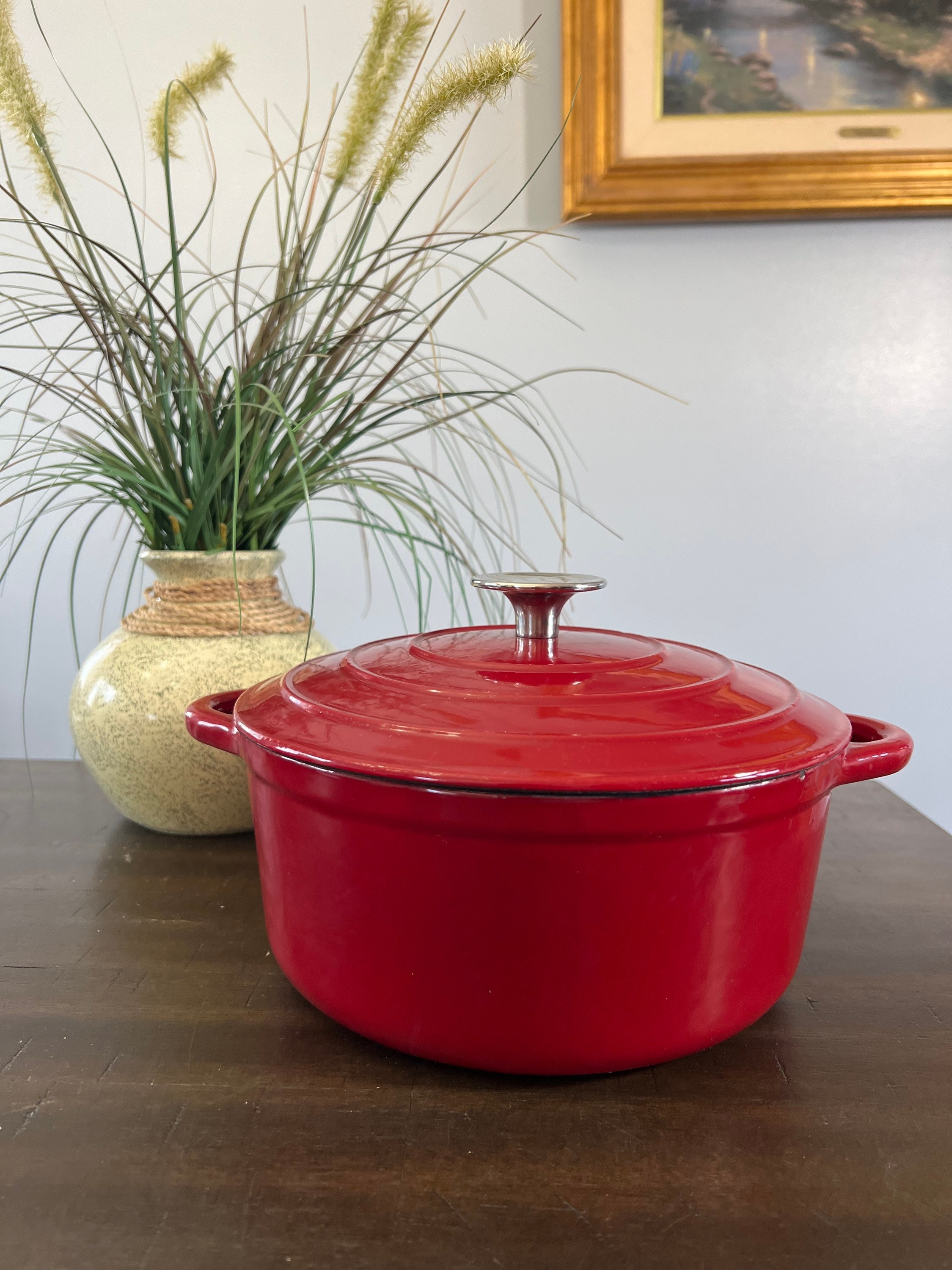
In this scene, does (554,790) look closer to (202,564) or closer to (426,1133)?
(426,1133)

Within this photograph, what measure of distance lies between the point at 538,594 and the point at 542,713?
3.9 inches

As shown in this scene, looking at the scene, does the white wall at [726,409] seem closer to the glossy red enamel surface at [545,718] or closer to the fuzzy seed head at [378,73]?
the fuzzy seed head at [378,73]

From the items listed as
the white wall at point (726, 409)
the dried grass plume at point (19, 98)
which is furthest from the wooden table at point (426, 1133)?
the white wall at point (726, 409)

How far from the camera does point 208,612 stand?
2.29 ft

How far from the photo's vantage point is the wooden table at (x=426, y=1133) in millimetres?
335

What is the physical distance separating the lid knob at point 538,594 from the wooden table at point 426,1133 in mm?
227

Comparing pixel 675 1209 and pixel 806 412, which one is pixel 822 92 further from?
pixel 675 1209

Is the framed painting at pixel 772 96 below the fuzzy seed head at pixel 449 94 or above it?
above

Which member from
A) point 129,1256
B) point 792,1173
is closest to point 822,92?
point 792,1173

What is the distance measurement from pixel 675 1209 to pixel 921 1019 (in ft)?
0.66

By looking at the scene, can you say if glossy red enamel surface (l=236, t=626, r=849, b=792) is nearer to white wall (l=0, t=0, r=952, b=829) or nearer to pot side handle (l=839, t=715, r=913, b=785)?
pot side handle (l=839, t=715, r=913, b=785)

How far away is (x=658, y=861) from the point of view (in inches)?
15.0

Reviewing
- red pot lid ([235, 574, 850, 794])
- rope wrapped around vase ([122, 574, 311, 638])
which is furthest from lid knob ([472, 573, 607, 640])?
rope wrapped around vase ([122, 574, 311, 638])

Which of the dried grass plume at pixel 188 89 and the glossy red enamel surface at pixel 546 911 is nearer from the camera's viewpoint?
the glossy red enamel surface at pixel 546 911
